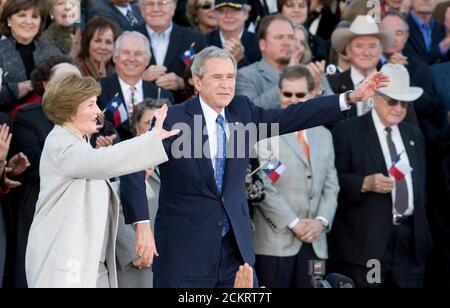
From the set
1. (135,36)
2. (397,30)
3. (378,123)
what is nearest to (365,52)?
(397,30)

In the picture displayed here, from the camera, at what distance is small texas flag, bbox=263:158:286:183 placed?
9023 millimetres

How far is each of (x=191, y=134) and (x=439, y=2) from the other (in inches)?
222

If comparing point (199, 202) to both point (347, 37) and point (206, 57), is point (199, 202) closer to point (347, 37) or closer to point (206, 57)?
point (206, 57)

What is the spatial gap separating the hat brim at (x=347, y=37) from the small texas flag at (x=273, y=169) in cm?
187

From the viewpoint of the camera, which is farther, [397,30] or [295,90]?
[397,30]

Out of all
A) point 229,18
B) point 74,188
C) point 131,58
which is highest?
point 229,18

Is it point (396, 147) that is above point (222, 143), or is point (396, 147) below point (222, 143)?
below

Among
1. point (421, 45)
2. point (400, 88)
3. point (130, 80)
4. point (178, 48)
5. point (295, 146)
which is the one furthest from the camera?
point (421, 45)

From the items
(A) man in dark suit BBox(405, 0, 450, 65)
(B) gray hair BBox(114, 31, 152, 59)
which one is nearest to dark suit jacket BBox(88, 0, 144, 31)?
(B) gray hair BBox(114, 31, 152, 59)

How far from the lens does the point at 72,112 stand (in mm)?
6480

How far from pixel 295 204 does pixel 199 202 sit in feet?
7.05

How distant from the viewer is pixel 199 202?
7.25 meters

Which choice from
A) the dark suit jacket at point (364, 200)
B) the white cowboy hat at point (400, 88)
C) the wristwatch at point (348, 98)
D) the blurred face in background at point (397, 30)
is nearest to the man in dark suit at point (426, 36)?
the blurred face in background at point (397, 30)
